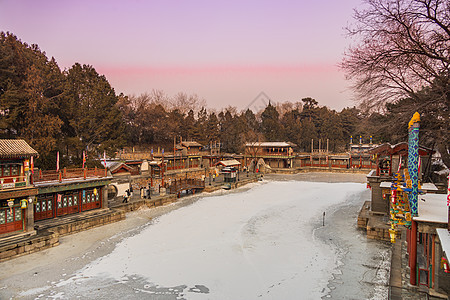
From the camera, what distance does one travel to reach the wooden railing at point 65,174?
16094 millimetres

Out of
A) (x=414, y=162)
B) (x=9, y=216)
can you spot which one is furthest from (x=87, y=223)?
(x=414, y=162)

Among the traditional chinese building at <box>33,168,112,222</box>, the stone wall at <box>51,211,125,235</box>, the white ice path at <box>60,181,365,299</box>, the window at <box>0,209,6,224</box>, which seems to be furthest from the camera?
the traditional chinese building at <box>33,168,112,222</box>

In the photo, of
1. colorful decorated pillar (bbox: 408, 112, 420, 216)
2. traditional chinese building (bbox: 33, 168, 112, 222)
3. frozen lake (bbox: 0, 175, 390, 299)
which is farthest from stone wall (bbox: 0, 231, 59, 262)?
colorful decorated pillar (bbox: 408, 112, 420, 216)

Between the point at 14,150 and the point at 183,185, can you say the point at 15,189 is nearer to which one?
the point at 14,150

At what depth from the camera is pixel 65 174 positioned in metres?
17.3

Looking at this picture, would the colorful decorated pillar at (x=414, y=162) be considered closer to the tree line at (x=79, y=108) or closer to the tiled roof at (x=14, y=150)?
the tree line at (x=79, y=108)

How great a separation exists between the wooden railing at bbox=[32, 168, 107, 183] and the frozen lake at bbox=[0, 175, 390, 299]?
14.4 feet

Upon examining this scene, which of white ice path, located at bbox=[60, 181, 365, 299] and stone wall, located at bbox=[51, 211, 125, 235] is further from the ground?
stone wall, located at bbox=[51, 211, 125, 235]

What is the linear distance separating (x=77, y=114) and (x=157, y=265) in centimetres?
2079

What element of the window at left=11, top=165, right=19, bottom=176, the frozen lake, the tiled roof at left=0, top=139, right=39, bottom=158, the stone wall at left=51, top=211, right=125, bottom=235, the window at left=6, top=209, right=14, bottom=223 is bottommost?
the frozen lake

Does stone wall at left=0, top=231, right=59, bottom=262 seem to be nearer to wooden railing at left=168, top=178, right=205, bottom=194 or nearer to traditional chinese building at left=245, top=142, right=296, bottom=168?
wooden railing at left=168, top=178, right=205, bottom=194

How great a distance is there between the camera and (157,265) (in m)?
11.9

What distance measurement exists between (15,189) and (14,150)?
2040mm

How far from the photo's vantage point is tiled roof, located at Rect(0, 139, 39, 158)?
13.3m
